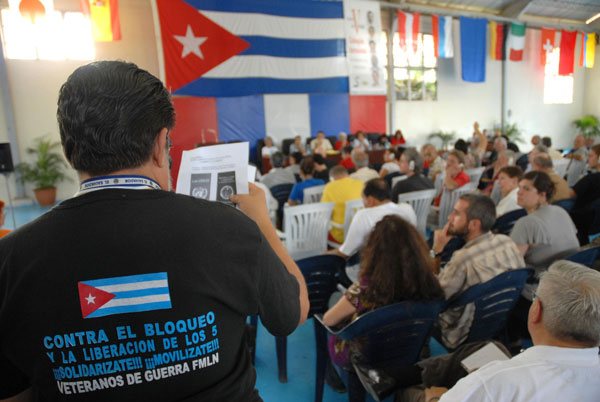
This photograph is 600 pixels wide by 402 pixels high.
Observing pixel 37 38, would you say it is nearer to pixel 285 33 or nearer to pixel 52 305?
pixel 285 33

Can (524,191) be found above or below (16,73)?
below

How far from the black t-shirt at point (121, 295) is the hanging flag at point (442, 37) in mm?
12937

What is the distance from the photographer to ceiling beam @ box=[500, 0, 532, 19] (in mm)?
13676

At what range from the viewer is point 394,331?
171 cm

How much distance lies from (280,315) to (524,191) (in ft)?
8.54

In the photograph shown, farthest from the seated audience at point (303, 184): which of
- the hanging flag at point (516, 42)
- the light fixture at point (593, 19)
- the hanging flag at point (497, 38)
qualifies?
the light fixture at point (593, 19)

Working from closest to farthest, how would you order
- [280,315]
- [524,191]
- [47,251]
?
[47,251] < [280,315] < [524,191]

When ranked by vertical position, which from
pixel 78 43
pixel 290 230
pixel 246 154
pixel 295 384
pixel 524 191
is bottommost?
pixel 295 384

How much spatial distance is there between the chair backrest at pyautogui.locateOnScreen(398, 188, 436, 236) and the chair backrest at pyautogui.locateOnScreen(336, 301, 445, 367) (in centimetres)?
231

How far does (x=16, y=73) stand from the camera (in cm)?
863

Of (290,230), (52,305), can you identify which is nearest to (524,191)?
(290,230)

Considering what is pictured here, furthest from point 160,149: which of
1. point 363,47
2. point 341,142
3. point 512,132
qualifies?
point 512,132

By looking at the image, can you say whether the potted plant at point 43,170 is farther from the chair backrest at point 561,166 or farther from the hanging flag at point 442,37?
the hanging flag at point 442,37

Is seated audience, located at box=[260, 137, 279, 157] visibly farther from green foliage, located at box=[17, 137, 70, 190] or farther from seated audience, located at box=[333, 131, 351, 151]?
green foliage, located at box=[17, 137, 70, 190]
